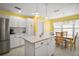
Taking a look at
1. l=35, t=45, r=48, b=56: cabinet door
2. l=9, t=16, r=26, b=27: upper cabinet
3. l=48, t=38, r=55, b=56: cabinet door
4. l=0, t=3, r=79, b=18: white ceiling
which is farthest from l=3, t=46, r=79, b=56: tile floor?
l=0, t=3, r=79, b=18: white ceiling

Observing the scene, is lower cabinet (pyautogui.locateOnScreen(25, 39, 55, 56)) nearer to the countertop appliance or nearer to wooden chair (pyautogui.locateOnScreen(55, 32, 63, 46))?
wooden chair (pyautogui.locateOnScreen(55, 32, 63, 46))

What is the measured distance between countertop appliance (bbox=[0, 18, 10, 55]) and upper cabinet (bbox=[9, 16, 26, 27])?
0.11 metres

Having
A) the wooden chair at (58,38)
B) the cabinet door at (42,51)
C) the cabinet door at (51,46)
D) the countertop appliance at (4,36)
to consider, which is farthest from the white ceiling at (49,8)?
→ the cabinet door at (42,51)

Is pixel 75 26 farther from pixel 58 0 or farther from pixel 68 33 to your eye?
pixel 58 0

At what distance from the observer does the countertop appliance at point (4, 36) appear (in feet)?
7.66

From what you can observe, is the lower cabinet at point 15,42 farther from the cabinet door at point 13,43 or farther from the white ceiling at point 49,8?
the white ceiling at point 49,8

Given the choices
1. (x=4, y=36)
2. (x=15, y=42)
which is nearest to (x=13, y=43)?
(x=15, y=42)

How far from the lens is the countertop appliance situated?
2.33m

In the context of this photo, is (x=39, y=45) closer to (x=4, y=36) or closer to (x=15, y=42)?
(x=15, y=42)

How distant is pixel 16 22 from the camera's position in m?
2.37

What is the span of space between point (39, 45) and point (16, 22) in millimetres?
836

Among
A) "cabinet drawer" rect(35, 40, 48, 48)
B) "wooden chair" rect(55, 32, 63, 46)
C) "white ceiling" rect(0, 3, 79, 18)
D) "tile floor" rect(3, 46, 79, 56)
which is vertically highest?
"white ceiling" rect(0, 3, 79, 18)

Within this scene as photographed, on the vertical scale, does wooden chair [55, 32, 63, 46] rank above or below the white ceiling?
below

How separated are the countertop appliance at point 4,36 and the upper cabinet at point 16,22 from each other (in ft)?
0.36
